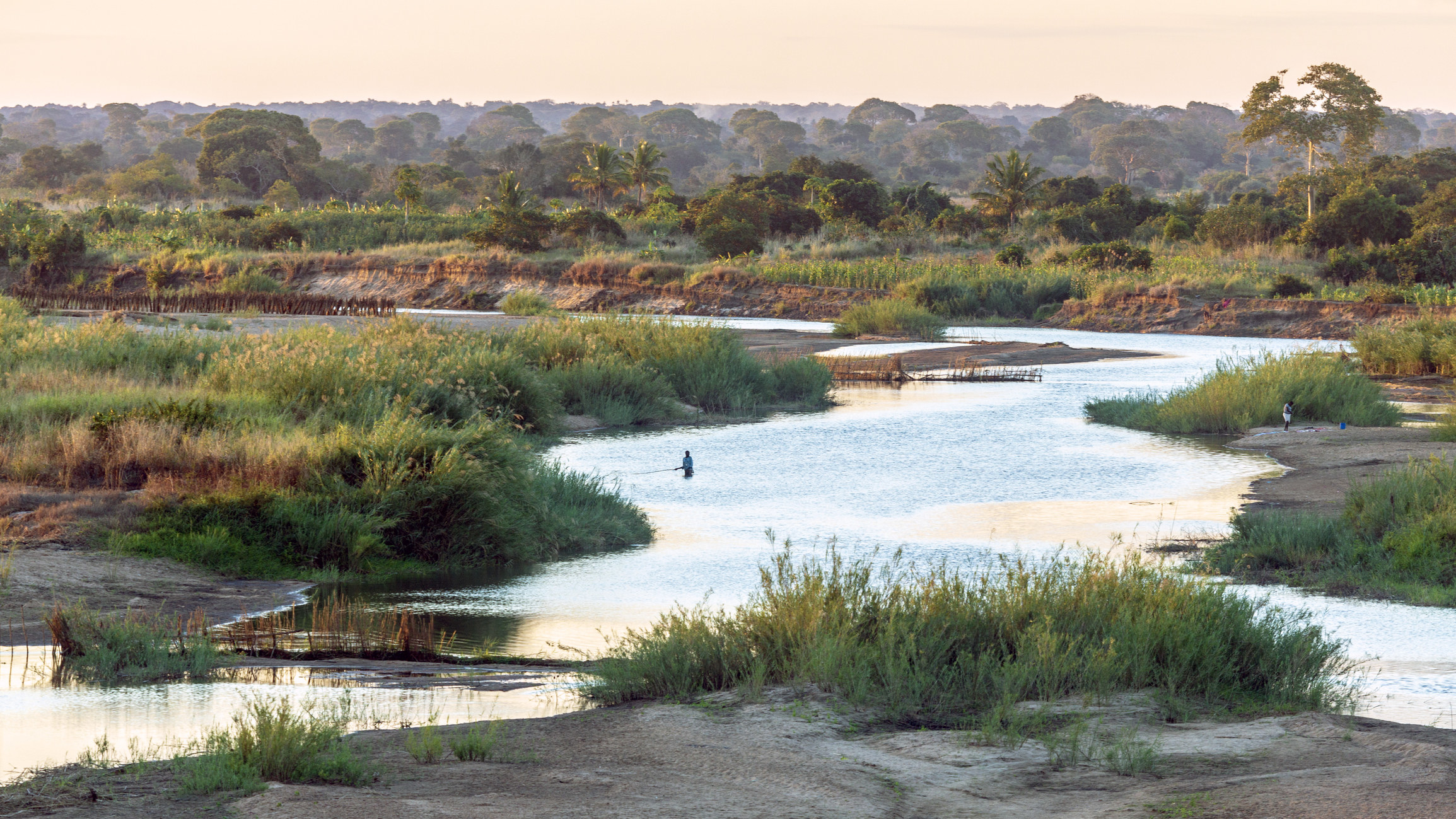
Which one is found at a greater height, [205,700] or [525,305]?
[525,305]

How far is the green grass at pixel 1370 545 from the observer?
12406 millimetres

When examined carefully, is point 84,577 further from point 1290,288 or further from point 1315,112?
point 1315,112

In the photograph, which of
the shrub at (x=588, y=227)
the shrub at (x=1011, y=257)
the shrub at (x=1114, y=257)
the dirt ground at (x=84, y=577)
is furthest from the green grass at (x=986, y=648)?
the shrub at (x=588, y=227)

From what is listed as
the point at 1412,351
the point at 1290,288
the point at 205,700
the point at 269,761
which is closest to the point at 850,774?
the point at 269,761

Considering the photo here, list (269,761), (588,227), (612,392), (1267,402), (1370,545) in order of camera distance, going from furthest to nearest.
Result: (588,227), (612,392), (1267,402), (1370,545), (269,761)

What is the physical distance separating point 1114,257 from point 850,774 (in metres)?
49.8

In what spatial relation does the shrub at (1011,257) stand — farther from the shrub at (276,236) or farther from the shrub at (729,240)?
the shrub at (276,236)

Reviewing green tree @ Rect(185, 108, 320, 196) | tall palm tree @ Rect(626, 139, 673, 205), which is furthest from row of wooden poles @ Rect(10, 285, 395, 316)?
green tree @ Rect(185, 108, 320, 196)

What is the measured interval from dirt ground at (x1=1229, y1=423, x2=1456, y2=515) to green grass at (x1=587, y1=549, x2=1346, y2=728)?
23.8ft

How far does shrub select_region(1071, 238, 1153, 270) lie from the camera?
5362 centimetres

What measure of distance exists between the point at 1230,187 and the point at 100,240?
3151 inches

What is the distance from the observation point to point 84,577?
11594 mm

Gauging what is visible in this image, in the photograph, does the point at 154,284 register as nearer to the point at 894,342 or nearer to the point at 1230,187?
the point at 894,342

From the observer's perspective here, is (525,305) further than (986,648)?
Yes
